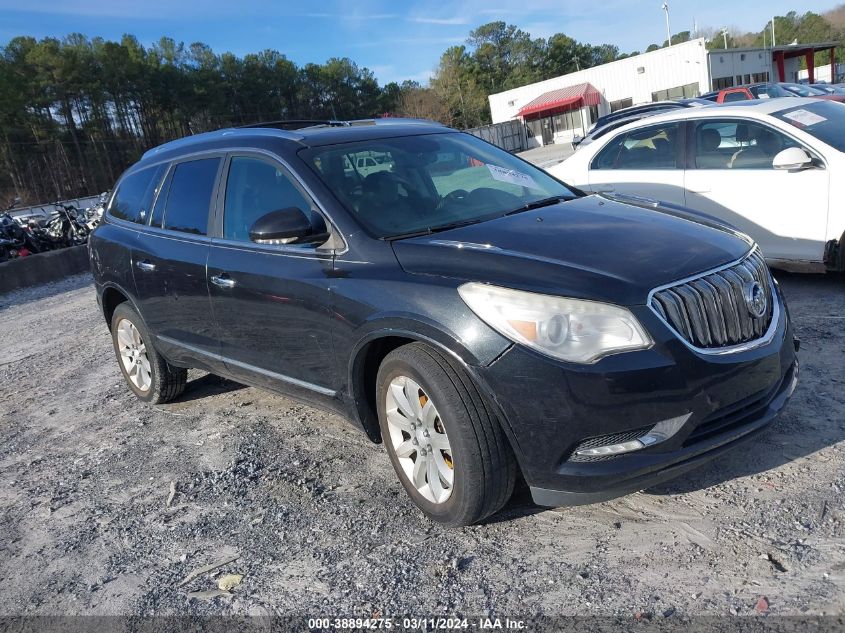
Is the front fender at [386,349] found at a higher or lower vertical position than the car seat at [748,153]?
lower

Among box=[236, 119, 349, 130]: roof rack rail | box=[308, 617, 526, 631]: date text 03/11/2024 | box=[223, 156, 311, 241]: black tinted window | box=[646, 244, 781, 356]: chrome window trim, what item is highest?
box=[236, 119, 349, 130]: roof rack rail

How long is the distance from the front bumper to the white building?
48.7m

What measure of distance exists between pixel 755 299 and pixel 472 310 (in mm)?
1244

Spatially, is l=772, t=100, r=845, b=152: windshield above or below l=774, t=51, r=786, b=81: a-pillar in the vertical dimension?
below

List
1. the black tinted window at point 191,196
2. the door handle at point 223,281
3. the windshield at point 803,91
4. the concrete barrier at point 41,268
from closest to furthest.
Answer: the door handle at point 223,281 → the black tinted window at point 191,196 → the concrete barrier at point 41,268 → the windshield at point 803,91

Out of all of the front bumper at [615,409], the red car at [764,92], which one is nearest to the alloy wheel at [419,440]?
the front bumper at [615,409]

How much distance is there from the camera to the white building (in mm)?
47750

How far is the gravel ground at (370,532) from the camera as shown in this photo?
2.70 m

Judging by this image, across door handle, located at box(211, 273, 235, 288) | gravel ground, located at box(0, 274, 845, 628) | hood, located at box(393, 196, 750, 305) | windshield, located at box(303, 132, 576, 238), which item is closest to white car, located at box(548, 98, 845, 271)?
gravel ground, located at box(0, 274, 845, 628)

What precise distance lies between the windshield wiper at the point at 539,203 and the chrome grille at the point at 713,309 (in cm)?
112

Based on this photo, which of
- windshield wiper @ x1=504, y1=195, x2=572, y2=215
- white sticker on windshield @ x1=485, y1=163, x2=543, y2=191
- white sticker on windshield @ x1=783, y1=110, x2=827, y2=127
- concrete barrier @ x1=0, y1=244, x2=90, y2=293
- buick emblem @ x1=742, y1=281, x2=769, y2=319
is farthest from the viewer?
concrete barrier @ x1=0, y1=244, x2=90, y2=293

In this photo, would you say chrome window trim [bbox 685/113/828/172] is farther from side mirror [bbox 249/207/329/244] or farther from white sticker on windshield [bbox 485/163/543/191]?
side mirror [bbox 249/207/329/244]

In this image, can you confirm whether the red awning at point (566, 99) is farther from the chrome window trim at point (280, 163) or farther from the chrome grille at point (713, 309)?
the chrome grille at point (713, 309)

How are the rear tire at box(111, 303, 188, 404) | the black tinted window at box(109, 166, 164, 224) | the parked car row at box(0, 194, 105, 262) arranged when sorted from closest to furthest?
1. the black tinted window at box(109, 166, 164, 224)
2. the rear tire at box(111, 303, 188, 404)
3. the parked car row at box(0, 194, 105, 262)
